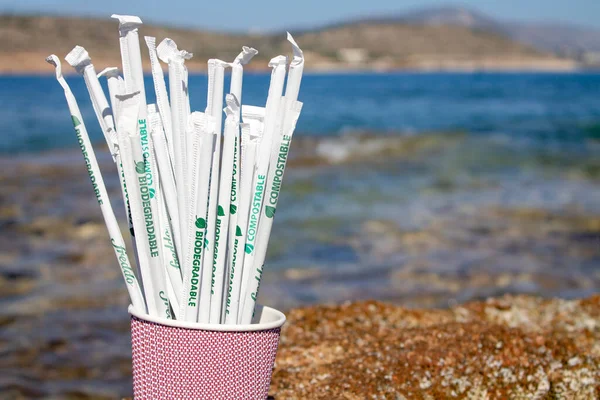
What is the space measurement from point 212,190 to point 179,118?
265 millimetres

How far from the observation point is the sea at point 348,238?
6.02 metres

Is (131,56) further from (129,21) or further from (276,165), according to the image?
(276,165)

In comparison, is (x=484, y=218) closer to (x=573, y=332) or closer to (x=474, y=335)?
(x=573, y=332)

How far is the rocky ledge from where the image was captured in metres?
3.31

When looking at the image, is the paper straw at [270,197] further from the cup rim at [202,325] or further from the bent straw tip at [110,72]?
the bent straw tip at [110,72]

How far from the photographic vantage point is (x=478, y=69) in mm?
132000

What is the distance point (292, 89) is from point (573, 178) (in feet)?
44.7

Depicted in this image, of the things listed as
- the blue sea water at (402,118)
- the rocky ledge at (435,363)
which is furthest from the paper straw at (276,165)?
the blue sea water at (402,118)

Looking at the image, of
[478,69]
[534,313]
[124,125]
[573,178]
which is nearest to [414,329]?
[534,313]

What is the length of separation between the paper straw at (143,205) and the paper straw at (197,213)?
0.29 ft

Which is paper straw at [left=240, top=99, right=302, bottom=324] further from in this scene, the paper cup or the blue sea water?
the blue sea water

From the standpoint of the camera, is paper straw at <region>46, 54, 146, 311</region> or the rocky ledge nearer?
paper straw at <region>46, 54, 146, 311</region>

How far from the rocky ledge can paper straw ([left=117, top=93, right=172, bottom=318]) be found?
1086 mm

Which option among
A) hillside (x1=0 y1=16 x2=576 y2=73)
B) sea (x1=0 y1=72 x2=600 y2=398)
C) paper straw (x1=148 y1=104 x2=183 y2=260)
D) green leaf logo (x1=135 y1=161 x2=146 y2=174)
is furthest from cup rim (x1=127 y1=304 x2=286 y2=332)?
hillside (x1=0 y1=16 x2=576 y2=73)
